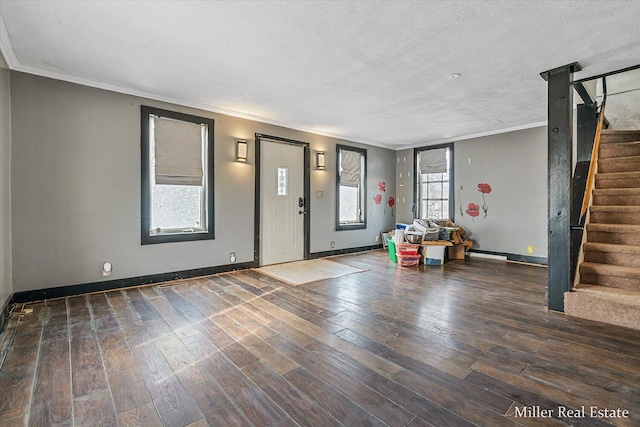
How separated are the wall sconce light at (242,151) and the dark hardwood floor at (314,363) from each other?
7.57ft

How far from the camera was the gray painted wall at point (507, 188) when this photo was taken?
5.43 m

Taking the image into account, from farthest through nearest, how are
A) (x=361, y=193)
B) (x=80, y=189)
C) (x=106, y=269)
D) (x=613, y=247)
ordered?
(x=361, y=193), (x=106, y=269), (x=80, y=189), (x=613, y=247)

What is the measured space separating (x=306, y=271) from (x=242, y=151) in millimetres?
2179

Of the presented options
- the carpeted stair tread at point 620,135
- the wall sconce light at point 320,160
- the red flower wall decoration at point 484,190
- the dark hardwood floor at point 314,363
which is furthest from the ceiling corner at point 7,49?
the carpeted stair tread at point 620,135

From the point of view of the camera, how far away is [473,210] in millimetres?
6277

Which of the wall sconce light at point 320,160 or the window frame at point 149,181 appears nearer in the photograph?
the window frame at point 149,181

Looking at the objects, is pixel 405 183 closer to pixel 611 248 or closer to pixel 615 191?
pixel 615 191

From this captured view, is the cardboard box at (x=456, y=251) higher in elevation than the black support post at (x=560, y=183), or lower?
lower

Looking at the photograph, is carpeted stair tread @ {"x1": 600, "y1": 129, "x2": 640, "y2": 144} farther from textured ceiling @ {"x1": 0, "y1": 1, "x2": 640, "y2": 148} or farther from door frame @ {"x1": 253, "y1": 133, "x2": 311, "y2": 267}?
door frame @ {"x1": 253, "y1": 133, "x2": 311, "y2": 267}

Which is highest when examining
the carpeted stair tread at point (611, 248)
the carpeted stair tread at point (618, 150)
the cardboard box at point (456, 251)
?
the carpeted stair tread at point (618, 150)

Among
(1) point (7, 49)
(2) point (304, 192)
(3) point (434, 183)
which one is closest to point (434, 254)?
(3) point (434, 183)

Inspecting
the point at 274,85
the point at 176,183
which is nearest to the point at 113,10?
the point at 274,85

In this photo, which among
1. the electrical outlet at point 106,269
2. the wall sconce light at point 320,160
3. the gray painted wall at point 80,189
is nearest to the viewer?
the gray painted wall at point 80,189

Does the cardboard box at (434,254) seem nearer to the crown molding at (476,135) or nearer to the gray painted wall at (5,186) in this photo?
the crown molding at (476,135)
